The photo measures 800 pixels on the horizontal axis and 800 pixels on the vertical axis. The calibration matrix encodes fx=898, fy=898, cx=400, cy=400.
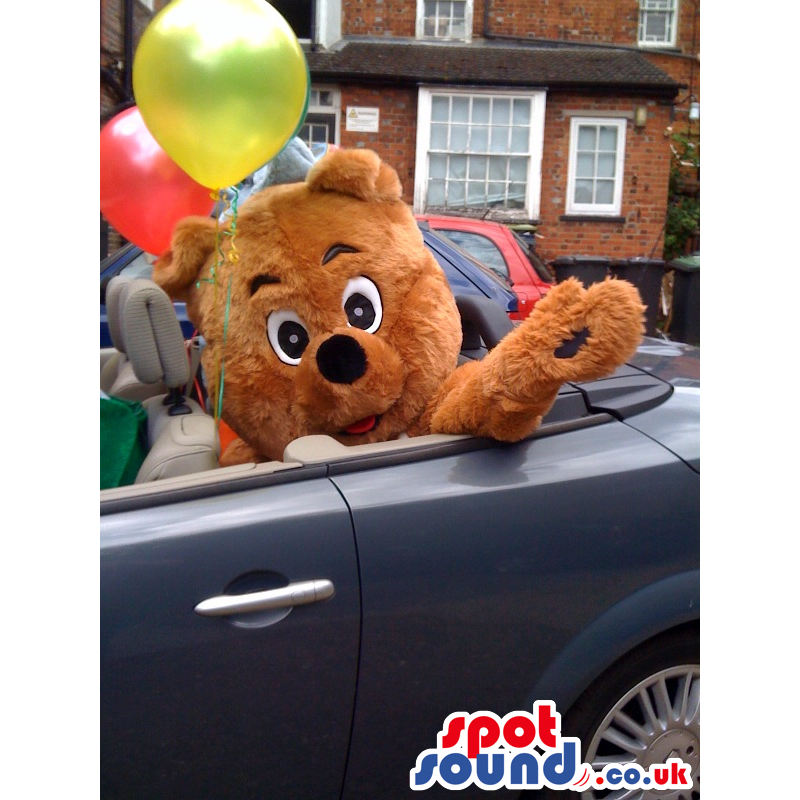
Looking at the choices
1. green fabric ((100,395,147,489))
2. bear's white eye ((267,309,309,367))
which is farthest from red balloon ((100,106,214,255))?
bear's white eye ((267,309,309,367))

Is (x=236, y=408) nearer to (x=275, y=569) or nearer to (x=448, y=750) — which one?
(x=275, y=569)

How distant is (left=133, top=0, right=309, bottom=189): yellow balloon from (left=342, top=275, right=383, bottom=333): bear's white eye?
353 mm

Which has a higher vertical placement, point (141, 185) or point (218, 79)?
point (218, 79)

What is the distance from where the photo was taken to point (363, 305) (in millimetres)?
2049

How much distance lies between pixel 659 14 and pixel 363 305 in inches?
86.9

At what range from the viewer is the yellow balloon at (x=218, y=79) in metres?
1.80

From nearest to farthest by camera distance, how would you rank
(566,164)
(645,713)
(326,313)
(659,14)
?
(645,713), (326,313), (659,14), (566,164)

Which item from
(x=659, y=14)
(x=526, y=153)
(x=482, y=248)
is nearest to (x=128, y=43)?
(x=659, y=14)

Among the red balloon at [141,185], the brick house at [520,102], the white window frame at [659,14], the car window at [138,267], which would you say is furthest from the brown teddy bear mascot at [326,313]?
the car window at [138,267]

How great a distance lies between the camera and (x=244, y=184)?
2498 millimetres

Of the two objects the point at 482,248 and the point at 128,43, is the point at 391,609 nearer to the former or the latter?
the point at 128,43

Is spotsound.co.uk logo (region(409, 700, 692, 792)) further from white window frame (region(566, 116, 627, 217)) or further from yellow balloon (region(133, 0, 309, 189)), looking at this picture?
white window frame (region(566, 116, 627, 217))

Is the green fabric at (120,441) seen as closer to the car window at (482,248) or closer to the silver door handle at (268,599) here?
the silver door handle at (268,599)

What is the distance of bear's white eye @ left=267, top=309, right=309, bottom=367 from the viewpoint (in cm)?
204
